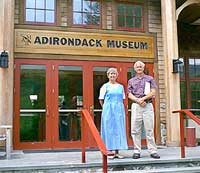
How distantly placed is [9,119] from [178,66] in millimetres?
3466

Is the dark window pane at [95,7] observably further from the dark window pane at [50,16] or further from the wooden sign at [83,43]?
the dark window pane at [50,16]

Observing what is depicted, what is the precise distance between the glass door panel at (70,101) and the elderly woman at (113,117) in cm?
210

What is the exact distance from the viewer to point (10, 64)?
6.35 meters

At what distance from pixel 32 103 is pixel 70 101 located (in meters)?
0.80

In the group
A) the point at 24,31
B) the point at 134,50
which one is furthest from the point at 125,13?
the point at 24,31

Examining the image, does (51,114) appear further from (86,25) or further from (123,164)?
(123,164)

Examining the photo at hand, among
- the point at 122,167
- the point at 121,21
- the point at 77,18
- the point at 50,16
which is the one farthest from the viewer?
the point at 121,21

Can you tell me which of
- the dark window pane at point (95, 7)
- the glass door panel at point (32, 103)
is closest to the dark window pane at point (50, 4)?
the dark window pane at point (95, 7)

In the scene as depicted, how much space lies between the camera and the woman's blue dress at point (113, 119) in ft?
17.1

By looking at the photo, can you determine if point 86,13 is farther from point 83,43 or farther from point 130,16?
point 130,16

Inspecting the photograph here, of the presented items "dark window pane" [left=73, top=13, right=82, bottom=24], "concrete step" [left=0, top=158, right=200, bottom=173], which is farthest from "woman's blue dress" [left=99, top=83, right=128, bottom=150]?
"dark window pane" [left=73, top=13, right=82, bottom=24]

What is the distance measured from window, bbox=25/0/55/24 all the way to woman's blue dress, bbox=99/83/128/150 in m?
2.81

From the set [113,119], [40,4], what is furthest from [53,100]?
[113,119]

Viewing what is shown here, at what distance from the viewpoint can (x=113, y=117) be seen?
5270mm
